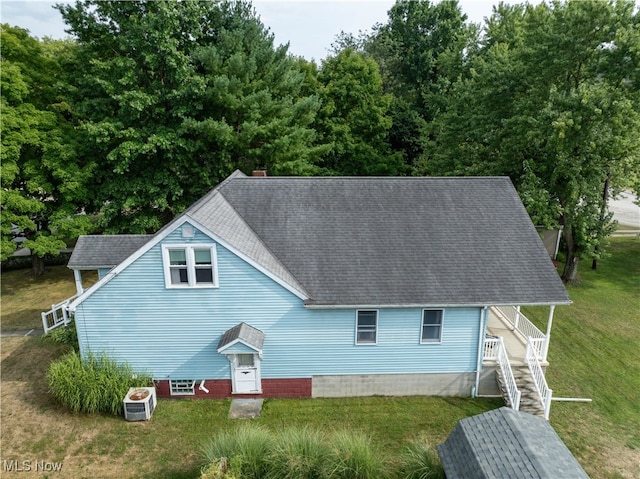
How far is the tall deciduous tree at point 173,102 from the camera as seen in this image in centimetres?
2227

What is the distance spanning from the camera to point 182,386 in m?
15.0

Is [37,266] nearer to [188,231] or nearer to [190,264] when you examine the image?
[190,264]

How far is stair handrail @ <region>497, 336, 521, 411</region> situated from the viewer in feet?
45.0

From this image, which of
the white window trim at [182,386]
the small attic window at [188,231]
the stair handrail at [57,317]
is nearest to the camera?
the small attic window at [188,231]

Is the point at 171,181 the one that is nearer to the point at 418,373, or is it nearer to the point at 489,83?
the point at 418,373

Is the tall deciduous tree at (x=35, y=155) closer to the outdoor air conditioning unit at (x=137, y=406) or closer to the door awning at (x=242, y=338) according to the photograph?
the outdoor air conditioning unit at (x=137, y=406)

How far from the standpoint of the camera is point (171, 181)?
966 inches

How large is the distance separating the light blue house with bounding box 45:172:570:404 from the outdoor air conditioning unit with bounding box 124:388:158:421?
1090 millimetres

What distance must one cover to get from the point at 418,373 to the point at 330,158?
24.9 m

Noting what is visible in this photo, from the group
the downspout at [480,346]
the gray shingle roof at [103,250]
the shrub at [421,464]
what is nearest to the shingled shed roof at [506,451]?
the shrub at [421,464]

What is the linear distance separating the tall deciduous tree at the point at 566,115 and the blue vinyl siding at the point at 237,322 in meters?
12.6

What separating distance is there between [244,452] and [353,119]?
1183 inches

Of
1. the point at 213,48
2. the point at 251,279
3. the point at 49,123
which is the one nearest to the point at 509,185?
the point at 251,279

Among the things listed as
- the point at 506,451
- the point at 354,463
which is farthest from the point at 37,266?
the point at 506,451
